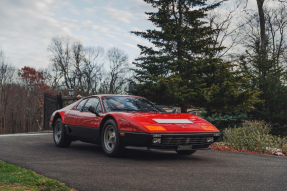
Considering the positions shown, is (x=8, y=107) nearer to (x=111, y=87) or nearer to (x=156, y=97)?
(x=111, y=87)

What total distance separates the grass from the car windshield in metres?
2.70

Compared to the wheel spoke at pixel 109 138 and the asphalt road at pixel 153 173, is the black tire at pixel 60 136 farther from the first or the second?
the wheel spoke at pixel 109 138

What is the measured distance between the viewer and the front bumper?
568 cm

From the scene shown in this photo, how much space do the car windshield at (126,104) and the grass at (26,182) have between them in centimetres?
270

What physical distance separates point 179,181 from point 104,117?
2.86 meters

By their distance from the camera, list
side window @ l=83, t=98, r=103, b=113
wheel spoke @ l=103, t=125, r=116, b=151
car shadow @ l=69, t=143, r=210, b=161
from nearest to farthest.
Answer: car shadow @ l=69, t=143, r=210, b=161
wheel spoke @ l=103, t=125, r=116, b=151
side window @ l=83, t=98, r=103, b=113

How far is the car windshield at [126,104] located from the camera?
274 inches

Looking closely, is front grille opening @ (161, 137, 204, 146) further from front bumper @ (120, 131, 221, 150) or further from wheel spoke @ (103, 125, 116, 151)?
wheel spoke @ (103, 125, 116, 151)

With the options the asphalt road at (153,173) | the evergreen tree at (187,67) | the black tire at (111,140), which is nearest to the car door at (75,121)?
the black tire at (111,140)

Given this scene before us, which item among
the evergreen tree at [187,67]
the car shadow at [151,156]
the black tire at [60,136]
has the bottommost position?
the car shadow at [151,156]

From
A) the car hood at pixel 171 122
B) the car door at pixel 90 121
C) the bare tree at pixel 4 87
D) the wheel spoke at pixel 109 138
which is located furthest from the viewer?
the bare tree at pixel 4 87

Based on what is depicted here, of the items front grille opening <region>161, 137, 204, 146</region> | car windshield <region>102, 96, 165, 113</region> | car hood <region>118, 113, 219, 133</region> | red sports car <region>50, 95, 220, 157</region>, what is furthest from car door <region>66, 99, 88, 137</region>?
front grille opening <region>161, 137, 204, 146</region>

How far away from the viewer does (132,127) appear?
584 centimetres

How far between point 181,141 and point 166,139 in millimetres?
314
